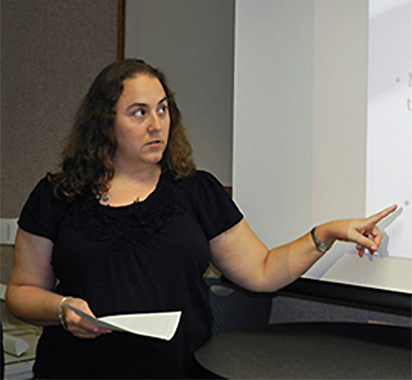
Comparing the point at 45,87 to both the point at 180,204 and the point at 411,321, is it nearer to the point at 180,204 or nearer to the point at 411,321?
the point at 180,204

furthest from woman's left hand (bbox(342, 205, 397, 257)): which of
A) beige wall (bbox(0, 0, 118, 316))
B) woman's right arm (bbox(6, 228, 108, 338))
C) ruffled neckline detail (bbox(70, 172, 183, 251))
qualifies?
beige wall (bbox(0, 0, 118, 316))

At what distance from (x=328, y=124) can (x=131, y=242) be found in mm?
540

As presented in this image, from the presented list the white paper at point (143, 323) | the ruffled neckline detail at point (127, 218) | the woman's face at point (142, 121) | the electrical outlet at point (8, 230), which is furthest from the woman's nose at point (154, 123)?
the electrical outlet at point (8, 230)

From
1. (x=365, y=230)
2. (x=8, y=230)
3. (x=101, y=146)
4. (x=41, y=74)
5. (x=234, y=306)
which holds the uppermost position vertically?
(x=41, y=74)

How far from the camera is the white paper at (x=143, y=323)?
888mm

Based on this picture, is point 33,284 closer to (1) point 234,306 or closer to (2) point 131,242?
(2) point 131,242

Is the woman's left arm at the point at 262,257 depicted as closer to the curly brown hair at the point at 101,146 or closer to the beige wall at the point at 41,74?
the curly brown hair at the point at 101,146

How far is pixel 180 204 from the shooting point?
122cm

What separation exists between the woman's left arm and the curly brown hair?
0.64ft

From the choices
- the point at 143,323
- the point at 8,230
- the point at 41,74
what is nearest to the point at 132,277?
the point at 143,323

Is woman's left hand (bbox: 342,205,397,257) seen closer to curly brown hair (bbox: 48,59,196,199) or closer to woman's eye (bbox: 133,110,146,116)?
curly brown hair (bbox: 48,59,196,199)

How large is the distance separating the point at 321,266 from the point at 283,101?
43 centimetres

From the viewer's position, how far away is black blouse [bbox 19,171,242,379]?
115cm

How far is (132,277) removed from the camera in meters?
1.15
